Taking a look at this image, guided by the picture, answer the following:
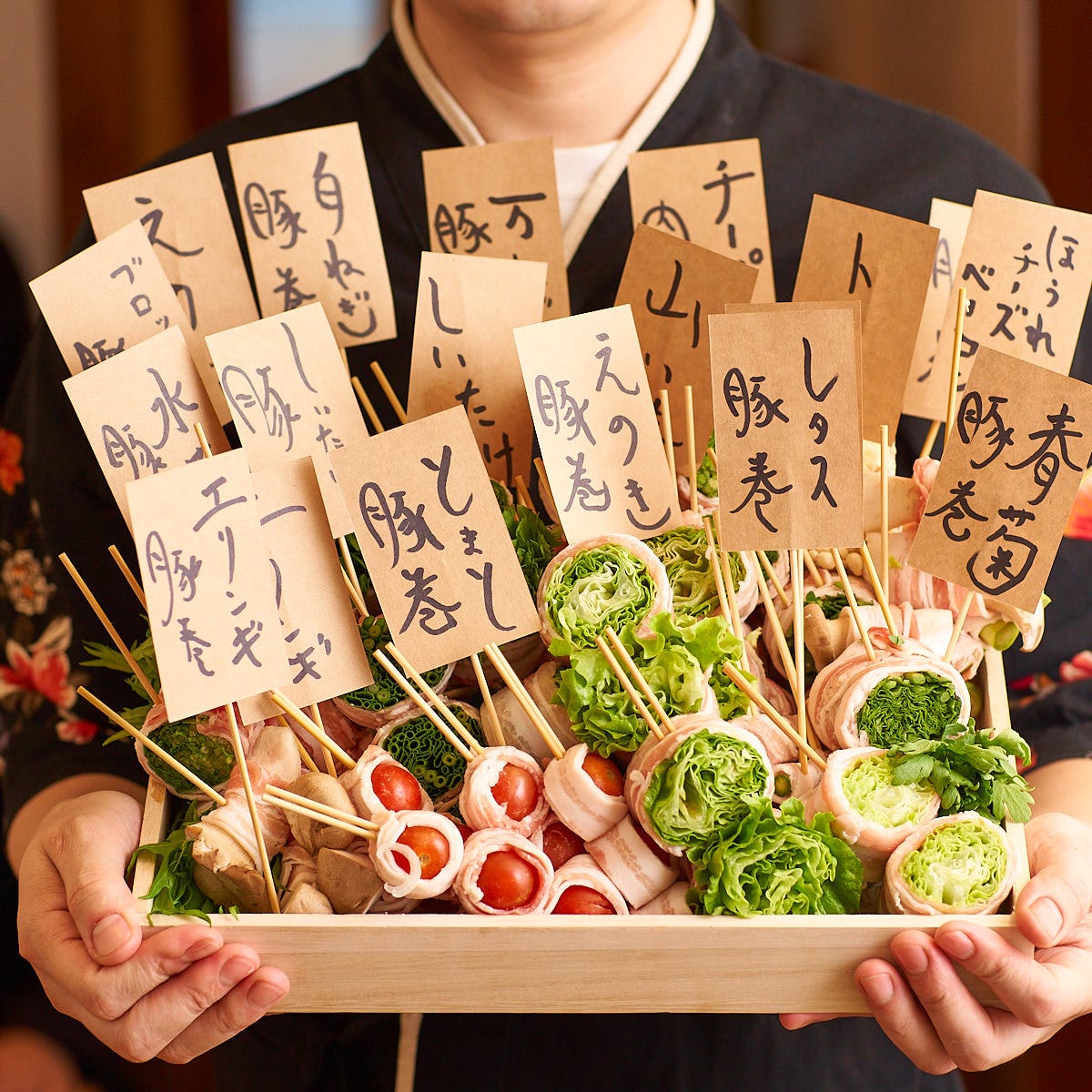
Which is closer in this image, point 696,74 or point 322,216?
point 322,216

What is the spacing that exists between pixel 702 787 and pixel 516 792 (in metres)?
0.15

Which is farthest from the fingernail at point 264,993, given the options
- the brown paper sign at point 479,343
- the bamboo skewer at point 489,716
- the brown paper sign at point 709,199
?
the brown paper sign at point 709,199

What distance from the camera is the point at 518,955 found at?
2.75ft

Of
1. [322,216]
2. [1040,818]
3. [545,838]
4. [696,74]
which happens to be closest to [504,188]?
[322,216]

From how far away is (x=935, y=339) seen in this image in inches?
45.0

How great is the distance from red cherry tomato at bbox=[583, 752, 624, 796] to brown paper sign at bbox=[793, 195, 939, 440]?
0.40m

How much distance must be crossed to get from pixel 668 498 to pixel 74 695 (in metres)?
0.68

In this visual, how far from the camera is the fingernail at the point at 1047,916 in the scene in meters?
0.81

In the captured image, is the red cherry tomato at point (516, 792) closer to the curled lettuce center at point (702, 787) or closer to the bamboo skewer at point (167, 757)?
the curled lettuce center at point (702, 787)

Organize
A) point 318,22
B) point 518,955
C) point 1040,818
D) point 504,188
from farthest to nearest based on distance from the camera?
point 318,22
point 504,188
point 1040,818
point 518,955

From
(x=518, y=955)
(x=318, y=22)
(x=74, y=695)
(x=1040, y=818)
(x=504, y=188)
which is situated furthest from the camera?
(x=318, y=22)

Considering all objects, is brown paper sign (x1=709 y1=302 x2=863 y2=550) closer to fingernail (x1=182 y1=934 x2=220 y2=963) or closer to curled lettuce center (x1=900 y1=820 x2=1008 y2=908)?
curled lettuce center (x1=900 y1=820 x2=1008 y2=908)

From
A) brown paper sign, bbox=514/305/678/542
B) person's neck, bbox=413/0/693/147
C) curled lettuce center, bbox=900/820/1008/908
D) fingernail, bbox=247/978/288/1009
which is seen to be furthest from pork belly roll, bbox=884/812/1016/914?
person's neck, bbox=413/0/693/147

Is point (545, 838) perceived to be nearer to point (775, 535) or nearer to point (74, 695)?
point (775, 535)
